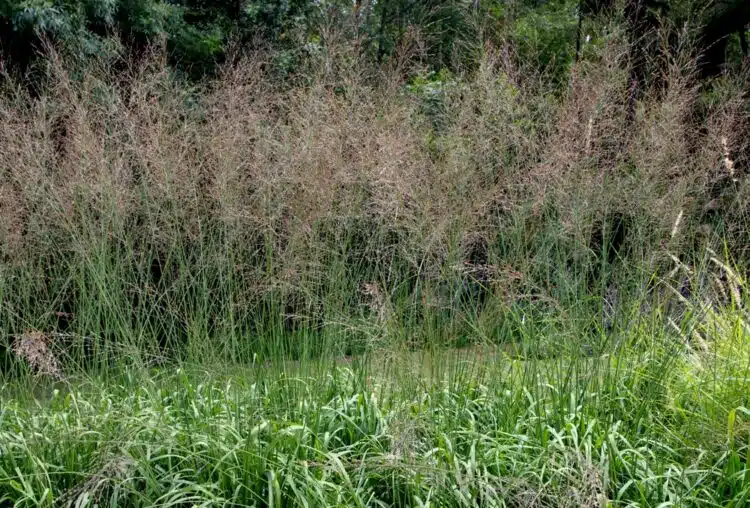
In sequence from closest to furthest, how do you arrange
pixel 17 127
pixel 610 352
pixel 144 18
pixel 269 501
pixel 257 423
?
1. pixel 269 501
2. pixel 257 423
3. pixel 610 352
4. pixel 17 127
5. pixel 144 18

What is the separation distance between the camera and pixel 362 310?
13.3 ft

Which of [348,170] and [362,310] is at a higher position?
[348,170]

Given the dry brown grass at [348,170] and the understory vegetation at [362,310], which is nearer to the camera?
the understory vegetation at [362,310]

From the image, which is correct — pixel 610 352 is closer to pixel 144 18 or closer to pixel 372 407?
pixel 372 407

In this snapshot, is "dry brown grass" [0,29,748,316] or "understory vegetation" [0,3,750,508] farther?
"dry brown grass" [0,29,748,316]

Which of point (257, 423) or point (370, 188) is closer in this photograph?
point (257, 423)

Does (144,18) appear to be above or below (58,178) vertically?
above

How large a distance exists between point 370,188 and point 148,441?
166 centimetres

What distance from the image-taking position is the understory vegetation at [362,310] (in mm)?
3451

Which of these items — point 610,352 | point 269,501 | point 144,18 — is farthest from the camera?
point 144,18

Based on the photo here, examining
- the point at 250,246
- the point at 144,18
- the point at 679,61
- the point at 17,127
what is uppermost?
the point at 144,18

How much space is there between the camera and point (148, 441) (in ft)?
11.5

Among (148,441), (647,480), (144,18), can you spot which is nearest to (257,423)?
(148,441)

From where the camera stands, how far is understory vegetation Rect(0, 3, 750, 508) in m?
3.45
